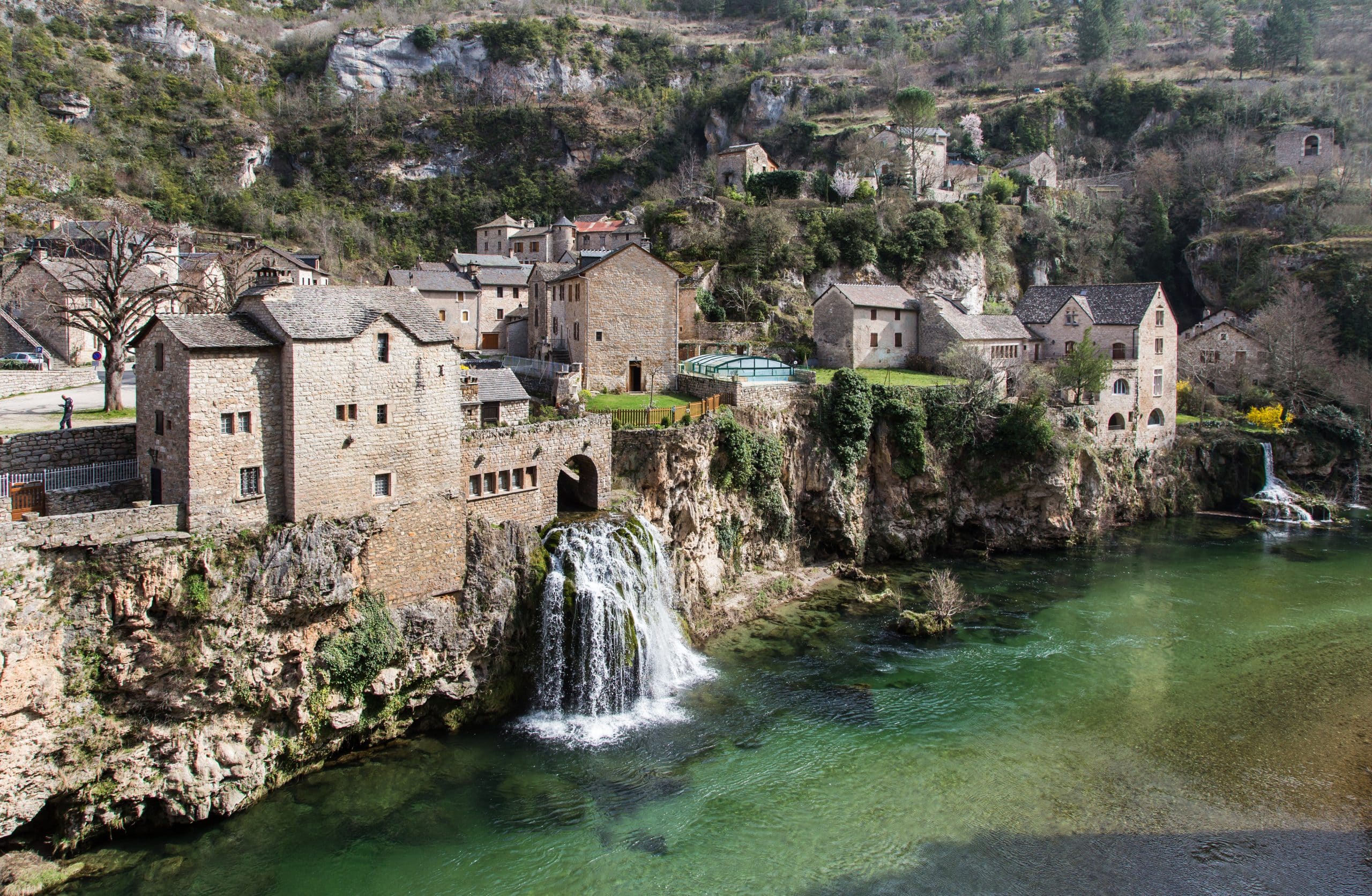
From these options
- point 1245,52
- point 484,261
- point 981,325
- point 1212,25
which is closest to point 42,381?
point 484,261

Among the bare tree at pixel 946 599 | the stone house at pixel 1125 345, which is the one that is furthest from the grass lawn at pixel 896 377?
the bare tree at pixel 946 599

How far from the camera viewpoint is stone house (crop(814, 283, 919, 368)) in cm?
4978

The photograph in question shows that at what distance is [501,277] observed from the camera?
185 feet

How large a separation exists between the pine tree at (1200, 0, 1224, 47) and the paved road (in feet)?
372

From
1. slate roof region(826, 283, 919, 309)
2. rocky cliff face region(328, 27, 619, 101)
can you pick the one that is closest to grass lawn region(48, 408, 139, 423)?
slate roof region(826, 283, 919, 309)

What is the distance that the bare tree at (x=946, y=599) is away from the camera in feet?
106

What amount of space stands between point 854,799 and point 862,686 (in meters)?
6.14

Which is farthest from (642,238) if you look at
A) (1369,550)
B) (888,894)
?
(888,894)

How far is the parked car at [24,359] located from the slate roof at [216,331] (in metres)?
22.8

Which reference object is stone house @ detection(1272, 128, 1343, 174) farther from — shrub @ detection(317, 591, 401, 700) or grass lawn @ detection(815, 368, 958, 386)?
shrub @ detection(317, 591, 401, 700)

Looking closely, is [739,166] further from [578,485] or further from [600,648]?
[600,648]

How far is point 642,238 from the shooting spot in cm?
6031

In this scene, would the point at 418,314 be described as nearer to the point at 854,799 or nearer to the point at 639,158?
the point at 854,799

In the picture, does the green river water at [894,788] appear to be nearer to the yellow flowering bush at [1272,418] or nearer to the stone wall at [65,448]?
the stone wall at [65,448]
